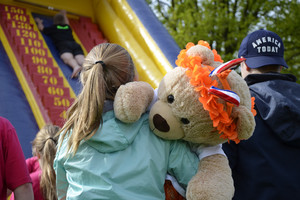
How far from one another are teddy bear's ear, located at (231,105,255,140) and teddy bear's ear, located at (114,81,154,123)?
0.33 m

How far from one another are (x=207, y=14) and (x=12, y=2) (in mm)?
4845

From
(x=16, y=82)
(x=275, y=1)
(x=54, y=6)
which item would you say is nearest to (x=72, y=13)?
(x=54, y=6)

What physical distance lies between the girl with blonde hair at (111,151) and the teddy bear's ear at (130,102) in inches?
2.3

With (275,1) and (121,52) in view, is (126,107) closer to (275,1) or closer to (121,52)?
(121,52)

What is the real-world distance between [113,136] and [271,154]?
0.75m

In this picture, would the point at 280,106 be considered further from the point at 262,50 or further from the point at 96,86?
the point at 96,86

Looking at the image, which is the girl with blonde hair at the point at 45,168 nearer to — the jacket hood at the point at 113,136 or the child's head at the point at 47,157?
the child's head at the point at 47,157

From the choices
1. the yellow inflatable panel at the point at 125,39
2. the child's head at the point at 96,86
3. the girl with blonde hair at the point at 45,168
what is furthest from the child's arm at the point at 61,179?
the yellow inflatable panel at the point at 125,39

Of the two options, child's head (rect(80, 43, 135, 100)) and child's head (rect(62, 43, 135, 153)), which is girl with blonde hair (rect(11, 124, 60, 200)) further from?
child's head (rect(80, 43, 135, 100))

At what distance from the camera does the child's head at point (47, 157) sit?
7.17ft

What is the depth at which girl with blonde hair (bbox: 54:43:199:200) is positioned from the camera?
4.12 feet

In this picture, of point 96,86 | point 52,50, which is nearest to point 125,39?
point 52,50

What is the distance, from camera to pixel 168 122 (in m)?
1.29

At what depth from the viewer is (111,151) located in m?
1.31
